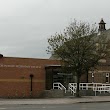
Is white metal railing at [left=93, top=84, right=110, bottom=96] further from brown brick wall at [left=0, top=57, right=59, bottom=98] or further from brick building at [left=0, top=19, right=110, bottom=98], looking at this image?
brown brick wall at [left=0, top=57, right=59, bottom=98]

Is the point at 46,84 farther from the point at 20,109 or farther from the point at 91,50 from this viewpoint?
the point at 20,109

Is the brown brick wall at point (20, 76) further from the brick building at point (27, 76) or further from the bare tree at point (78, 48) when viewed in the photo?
the bare tree at point (78, 48)

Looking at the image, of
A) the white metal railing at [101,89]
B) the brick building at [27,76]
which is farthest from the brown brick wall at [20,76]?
the white metal railing at [101,89]

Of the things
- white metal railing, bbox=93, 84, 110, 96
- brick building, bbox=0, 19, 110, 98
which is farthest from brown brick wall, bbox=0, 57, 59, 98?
white metal railing, bbox=93, 84, 110, 96

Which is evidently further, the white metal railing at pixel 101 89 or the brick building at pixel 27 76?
the brick building at pixel 27 76

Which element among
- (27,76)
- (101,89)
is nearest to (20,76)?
(27,76)

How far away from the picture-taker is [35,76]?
48062 millimetres

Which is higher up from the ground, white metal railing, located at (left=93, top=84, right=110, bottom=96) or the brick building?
the brick building

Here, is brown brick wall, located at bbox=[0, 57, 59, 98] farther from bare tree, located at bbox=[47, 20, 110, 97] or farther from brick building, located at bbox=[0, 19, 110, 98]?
bare tree, located at bbox=[47, 20, 110, 97]

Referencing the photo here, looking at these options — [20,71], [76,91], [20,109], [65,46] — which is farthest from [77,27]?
[20,109]

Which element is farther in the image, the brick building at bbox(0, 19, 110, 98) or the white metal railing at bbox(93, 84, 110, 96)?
the brick building at bbox(0, 19, 110, 98)

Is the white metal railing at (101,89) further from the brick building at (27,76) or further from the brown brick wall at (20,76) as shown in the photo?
the brown brick wall at (20,76)

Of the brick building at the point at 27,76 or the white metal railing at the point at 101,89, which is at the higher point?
the brick building at the point at 27,76

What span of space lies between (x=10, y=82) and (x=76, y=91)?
32.1ft
